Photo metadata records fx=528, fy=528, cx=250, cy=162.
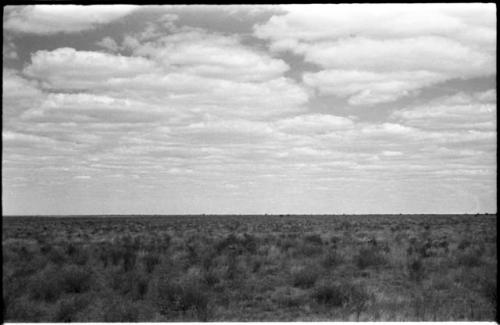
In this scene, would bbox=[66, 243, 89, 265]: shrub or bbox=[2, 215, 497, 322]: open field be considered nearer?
bbox=[2, 215, 497, 322]: open field

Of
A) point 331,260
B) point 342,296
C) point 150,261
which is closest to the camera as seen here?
point 342,296

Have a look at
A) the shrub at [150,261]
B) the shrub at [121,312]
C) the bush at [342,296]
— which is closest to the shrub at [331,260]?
the bush at [342,296]

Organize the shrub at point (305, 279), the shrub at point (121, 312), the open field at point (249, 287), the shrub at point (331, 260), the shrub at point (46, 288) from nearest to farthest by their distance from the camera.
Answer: the shrub at point (121, 312), the open field at point (249, 287), the shrub at point (46, 288), the shrub at point (305, 279), the shrub at point (331, 260)

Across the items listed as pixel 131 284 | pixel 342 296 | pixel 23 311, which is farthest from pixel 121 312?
pixel 342 296

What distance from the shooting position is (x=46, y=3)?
2.90m

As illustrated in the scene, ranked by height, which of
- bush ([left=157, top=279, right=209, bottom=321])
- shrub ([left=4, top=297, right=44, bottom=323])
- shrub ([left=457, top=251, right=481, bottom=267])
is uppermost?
shrub ([left=457, top=251, right=481, bottom=267])

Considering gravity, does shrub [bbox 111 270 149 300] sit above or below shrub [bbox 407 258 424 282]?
below

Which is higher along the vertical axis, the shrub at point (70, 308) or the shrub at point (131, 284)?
the shrub at point (131, 284)

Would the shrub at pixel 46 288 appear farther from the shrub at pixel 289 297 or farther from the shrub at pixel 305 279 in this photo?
the shrub at pixel 305 279

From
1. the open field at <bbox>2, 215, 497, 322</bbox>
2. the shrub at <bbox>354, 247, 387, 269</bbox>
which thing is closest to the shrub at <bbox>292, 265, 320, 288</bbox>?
the open field at <bbox>2, 215, 497, 322</bbox>

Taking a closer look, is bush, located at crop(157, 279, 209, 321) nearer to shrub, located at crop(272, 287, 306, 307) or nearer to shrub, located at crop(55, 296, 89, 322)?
shrub, located at crop(55, 296, 89, 322)

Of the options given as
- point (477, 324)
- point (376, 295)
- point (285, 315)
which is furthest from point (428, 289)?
point (477, 324)

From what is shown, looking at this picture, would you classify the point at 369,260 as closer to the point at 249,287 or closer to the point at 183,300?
the point at 249,287

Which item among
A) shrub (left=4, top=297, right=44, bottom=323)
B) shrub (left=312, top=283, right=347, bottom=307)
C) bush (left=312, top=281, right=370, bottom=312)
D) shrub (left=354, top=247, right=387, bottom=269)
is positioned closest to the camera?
shrub (left=4, top=297, right=44, bottom=323)
